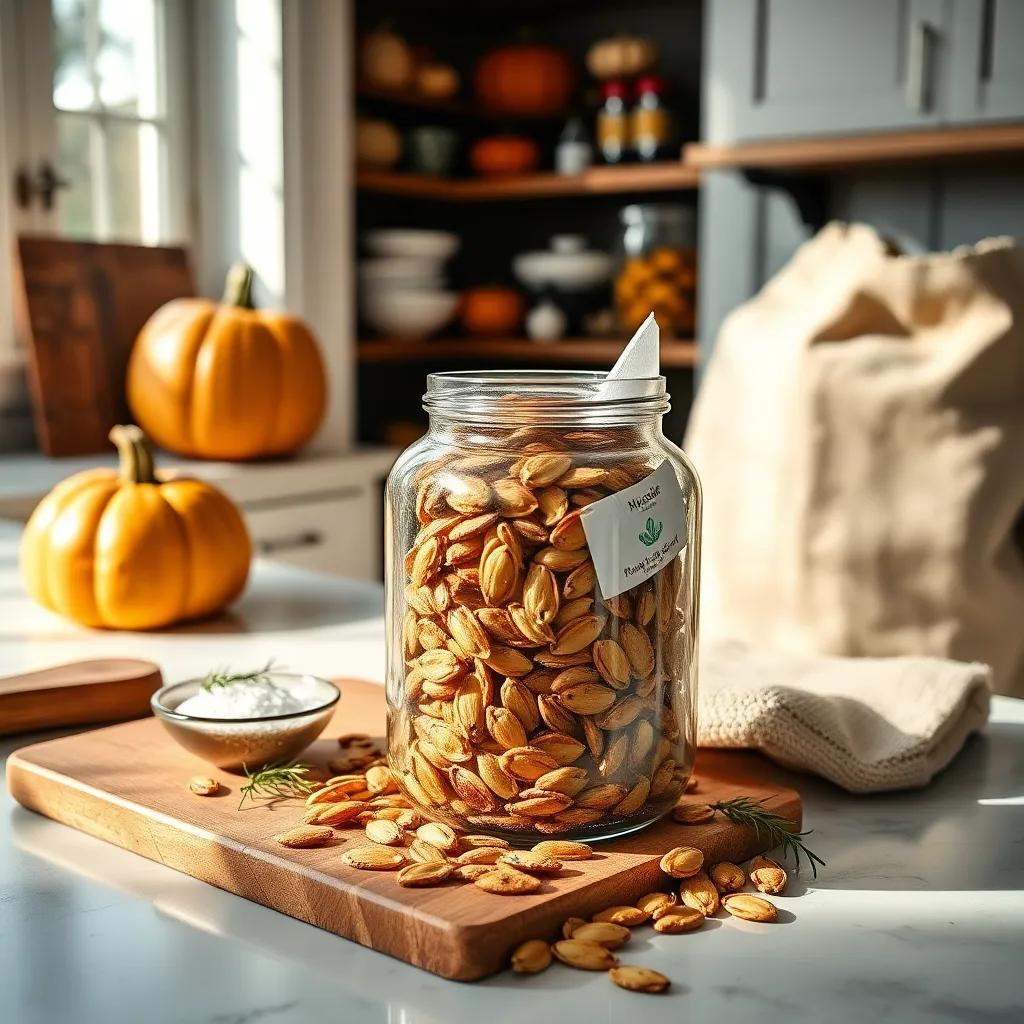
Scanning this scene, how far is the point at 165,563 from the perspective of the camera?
4.09ft

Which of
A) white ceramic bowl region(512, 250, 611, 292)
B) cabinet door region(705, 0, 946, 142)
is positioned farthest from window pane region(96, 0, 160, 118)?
cabinet door region(705, 0, 946, 142)

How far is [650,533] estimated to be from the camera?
2.29ft

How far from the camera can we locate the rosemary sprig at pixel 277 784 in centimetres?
78

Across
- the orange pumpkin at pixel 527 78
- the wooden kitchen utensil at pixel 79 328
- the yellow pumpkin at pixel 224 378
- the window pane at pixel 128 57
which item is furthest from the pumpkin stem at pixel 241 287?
the orange pumpkin at pixel 527 78

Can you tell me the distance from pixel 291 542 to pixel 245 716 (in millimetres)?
1828

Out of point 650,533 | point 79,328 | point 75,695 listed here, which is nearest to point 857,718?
point 650,533

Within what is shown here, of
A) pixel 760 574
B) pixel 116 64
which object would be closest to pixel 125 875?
pixel 760 574

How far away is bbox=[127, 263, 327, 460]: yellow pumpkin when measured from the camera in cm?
245

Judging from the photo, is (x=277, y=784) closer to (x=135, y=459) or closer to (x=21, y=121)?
(x=135, y=459)

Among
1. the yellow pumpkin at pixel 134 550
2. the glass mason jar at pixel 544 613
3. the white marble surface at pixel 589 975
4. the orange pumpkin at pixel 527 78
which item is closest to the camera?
the white marble surface at pixel 589 975

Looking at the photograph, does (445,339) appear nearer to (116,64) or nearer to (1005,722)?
(116,64)

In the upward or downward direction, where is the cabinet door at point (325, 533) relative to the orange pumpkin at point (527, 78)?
downward

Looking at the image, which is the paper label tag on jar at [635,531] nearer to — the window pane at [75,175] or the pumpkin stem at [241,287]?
the pumpkin stem at [241,287]

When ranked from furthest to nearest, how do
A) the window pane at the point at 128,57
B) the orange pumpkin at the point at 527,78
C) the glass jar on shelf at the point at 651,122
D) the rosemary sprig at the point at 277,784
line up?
the orange pumpkin at the point at 527,78
the glass jar on shelf at the point at 651,122
the window pane at the point at 128,57
the rosemary sprig at the point at 277,784
